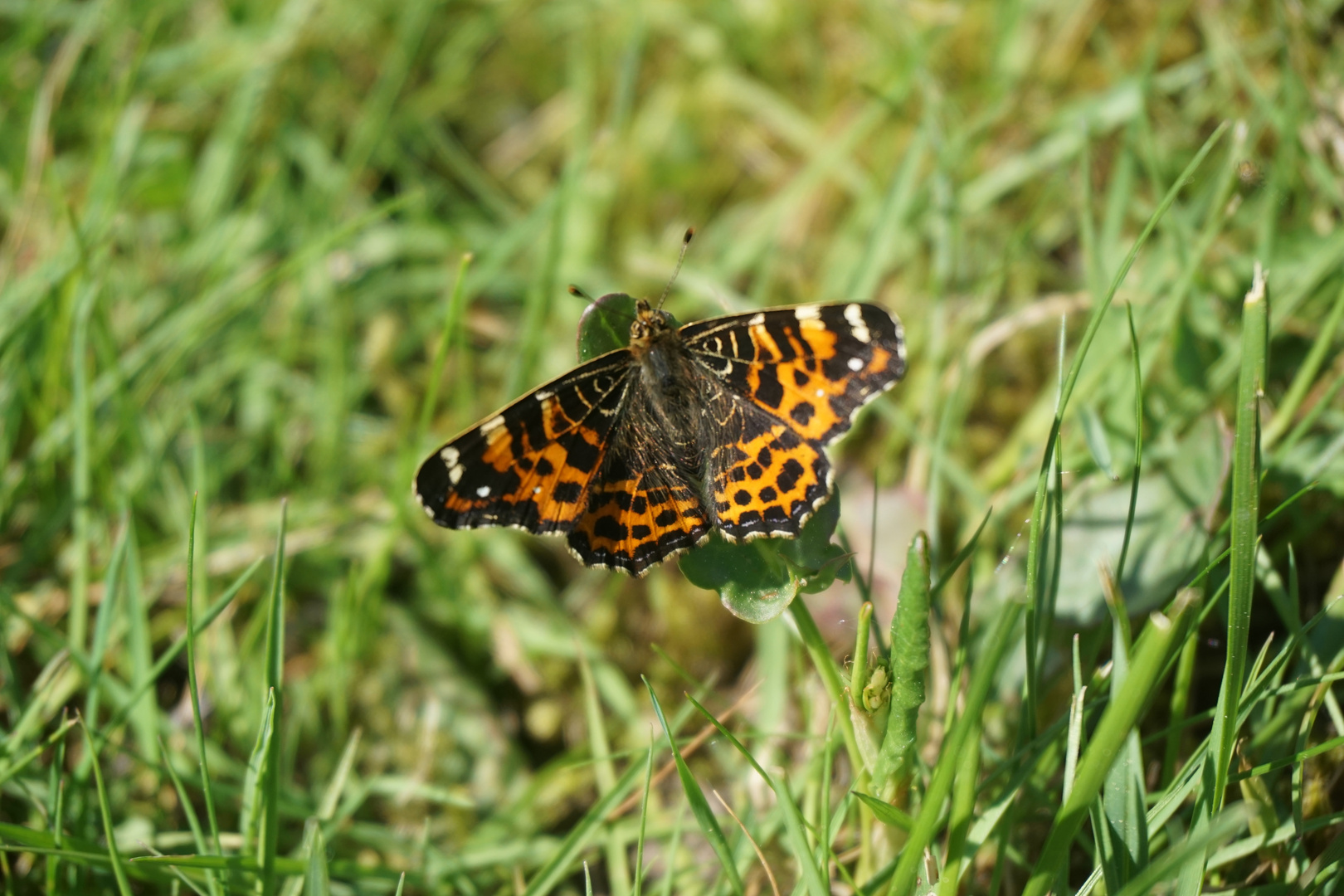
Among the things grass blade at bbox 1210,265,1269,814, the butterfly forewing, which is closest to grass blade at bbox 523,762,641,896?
the butterfly forewing

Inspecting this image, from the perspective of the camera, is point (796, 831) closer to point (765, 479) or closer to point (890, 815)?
point (890, 815)

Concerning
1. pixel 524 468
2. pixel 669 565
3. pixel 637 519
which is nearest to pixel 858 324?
pixel 637 519

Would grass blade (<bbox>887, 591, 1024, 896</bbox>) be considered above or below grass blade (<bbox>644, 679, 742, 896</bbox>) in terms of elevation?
above

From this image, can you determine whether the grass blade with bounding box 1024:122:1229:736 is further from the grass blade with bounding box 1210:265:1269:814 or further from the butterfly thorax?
the butterfly thorax

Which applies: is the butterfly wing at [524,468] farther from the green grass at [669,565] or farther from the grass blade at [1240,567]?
the grass blade at [1240,567]

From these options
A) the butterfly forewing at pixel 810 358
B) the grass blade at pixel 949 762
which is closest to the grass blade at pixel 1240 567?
the grass blade at pixel 949 762

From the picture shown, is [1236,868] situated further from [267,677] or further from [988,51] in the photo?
[988,51]
